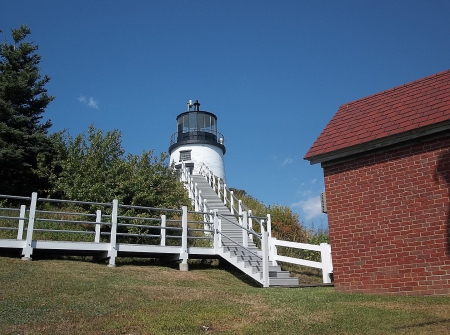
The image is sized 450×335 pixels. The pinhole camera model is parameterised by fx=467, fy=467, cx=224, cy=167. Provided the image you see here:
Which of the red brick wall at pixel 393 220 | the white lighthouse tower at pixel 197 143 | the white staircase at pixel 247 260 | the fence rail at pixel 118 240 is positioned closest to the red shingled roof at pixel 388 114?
the red brick wall at pixel 393 220

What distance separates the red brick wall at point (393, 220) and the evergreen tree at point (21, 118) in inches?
547

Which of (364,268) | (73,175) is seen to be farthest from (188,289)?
(73,175)

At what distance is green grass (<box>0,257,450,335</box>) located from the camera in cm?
646

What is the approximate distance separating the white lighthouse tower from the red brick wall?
23002 mm

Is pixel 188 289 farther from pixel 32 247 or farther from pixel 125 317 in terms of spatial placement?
pixel 32 247

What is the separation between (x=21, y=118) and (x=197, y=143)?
15945 millimetres

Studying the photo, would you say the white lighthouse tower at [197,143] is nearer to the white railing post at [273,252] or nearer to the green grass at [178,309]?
the white railing post at [273,252]

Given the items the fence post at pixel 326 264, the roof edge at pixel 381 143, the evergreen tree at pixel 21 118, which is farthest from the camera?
the evergreen tree at pixel 21 118

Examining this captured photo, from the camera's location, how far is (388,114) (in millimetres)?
10867

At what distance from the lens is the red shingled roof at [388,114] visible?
387 inches

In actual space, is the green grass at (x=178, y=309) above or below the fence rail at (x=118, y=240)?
below

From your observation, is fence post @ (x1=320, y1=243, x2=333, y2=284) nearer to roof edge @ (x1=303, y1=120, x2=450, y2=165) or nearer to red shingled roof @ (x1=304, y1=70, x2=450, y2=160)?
roof edge @ (x1=303, y1=120, x2=450, y2=165)

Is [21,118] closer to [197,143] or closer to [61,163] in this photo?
[61,163]

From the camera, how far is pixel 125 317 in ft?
23.1
